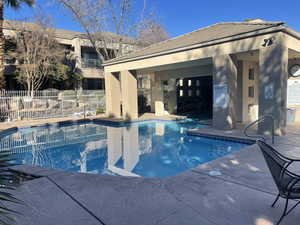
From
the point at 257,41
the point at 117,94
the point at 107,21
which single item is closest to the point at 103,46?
the point at 107,21

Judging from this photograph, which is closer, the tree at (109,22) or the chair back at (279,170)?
the chair back at (279,170)

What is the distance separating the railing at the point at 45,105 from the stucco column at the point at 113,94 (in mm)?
2211

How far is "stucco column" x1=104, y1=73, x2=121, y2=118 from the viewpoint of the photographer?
49.3 ft

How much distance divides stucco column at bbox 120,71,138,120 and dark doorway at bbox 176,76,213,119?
4.69 metres

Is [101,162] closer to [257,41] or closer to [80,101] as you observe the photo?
[257,41]

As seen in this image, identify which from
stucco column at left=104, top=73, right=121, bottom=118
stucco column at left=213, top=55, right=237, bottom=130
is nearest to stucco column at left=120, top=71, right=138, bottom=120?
stucco column at left=104, top=73, right=121, bottom=118

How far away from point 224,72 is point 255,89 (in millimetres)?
3996

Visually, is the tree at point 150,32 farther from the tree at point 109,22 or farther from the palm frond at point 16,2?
the palm frond at point 16,2

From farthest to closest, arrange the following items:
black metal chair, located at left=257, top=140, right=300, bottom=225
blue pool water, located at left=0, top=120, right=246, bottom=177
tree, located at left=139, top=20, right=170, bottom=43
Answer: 1. tree, located at left=139, top=20, right=170, bottom=43
2. blue pool water, located at left=0, top=120, right=246, bottom=177
3. black metal chair, located at left=257, top=140, right=300, bottom=225

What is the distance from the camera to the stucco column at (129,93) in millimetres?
13711

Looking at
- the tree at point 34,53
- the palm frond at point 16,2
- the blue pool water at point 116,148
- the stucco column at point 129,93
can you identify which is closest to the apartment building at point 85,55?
the tree at point 34,53

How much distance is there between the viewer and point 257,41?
7.75 metres

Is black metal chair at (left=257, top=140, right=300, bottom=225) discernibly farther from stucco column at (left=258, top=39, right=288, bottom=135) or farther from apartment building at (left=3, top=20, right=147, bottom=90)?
apartment building at (left=3, top=20, right=147, bottom=90)

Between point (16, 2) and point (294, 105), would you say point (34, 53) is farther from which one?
point (294, 105)
